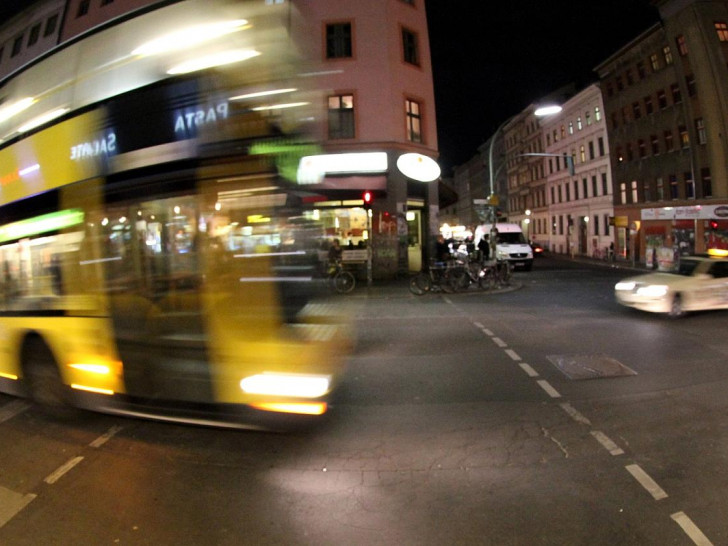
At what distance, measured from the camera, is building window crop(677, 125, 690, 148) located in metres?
36.5

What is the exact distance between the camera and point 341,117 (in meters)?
24.9

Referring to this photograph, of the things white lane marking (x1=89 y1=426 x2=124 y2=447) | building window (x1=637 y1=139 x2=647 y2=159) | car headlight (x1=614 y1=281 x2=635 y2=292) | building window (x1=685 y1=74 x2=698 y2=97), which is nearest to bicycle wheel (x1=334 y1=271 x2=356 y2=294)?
car headlight (x1=614 y1=281 x2=635 y2=292)

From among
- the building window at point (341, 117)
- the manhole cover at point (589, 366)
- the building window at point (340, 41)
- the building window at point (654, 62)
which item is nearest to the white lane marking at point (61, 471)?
the manhole cover at point (589, 366)

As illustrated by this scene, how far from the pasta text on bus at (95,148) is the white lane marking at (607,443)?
17.6ft

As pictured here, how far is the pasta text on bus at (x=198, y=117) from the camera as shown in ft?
15.5

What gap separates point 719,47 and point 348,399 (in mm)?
38209

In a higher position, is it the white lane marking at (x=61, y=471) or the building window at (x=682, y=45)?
the building window at (x=682, y=45)

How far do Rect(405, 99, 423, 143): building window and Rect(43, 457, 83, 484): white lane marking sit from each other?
72.5ft

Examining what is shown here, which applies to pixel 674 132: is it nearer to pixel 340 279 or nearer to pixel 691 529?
pixel 340 279

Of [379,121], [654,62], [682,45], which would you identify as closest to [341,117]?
[379,121]

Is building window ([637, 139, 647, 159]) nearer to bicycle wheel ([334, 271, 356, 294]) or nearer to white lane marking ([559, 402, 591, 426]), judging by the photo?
bicycle wheel ([334, 271, 356, 294])

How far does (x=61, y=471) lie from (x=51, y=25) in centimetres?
4182

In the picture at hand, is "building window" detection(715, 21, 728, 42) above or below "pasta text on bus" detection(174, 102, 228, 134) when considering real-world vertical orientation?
above

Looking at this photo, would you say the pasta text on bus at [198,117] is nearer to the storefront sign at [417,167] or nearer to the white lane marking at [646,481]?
the white lane marking at [646,481]
